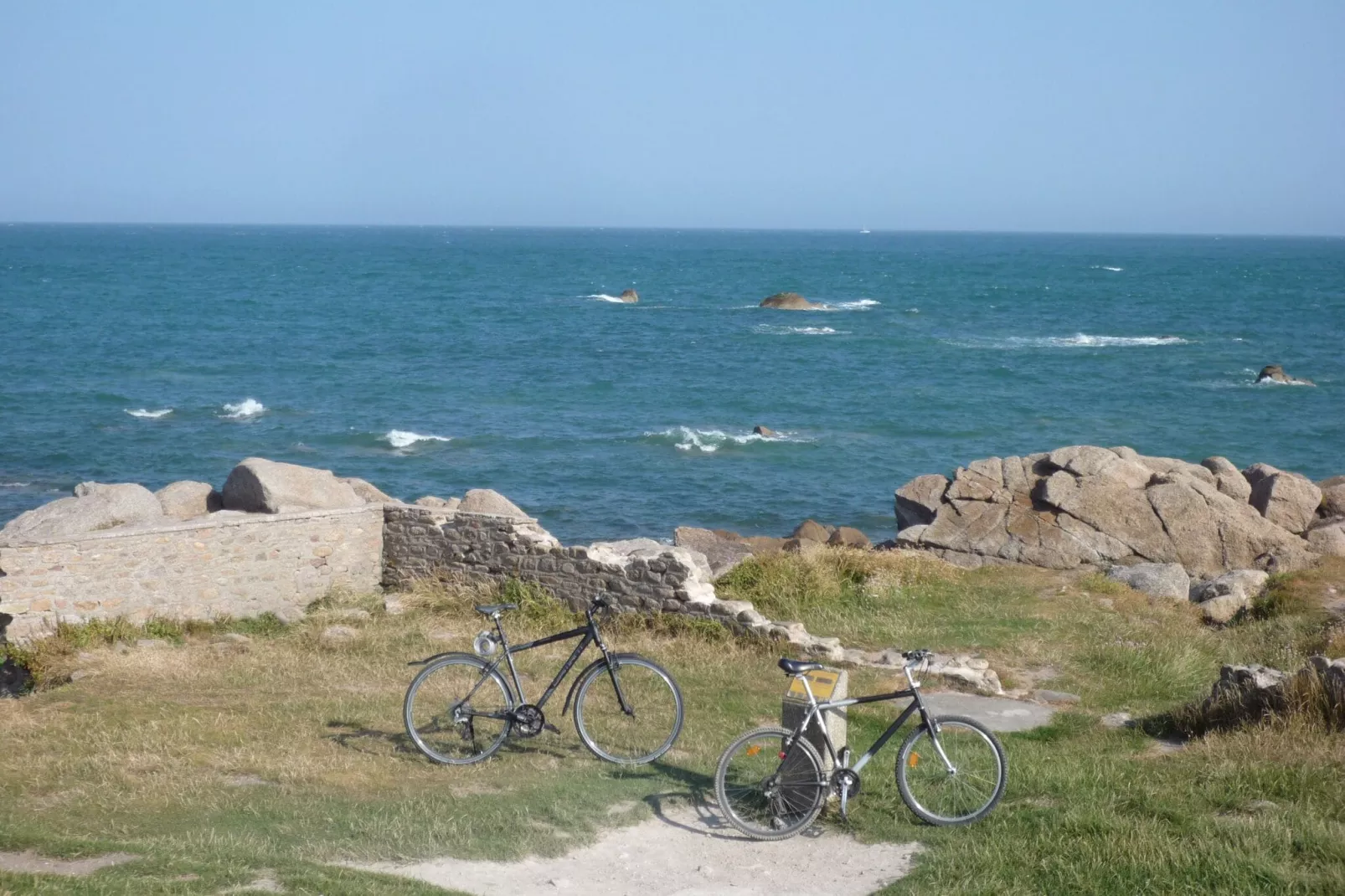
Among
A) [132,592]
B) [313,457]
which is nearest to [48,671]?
[132,592]

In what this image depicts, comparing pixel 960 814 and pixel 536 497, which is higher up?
pixel 960 814

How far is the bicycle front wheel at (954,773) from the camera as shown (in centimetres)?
893

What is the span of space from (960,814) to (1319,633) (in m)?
8.67

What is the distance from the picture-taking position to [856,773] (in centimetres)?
900

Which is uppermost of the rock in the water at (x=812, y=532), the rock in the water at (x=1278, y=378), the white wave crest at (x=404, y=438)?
the rock in the water at (x=1278, y=378)

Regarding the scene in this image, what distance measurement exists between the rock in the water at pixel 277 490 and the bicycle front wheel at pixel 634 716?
8.07 metres

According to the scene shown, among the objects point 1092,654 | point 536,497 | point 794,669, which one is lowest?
point 536,497

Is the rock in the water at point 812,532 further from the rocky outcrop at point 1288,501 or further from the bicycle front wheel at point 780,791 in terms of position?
the bicycle front wheel at point 780,791

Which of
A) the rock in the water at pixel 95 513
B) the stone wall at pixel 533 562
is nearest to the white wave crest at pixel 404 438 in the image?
the rock in the water at pixel 95 513

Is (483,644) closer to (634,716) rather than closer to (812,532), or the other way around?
(634,716)

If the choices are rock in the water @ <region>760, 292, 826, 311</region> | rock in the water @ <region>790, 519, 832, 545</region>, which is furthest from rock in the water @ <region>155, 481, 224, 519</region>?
rock in the water @ <region>760, 292, 826, 311</region>

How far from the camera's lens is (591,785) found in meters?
9.77

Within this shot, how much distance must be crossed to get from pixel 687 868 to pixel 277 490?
11.5 metres

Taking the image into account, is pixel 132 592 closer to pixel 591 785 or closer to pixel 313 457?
pixel 591 785
